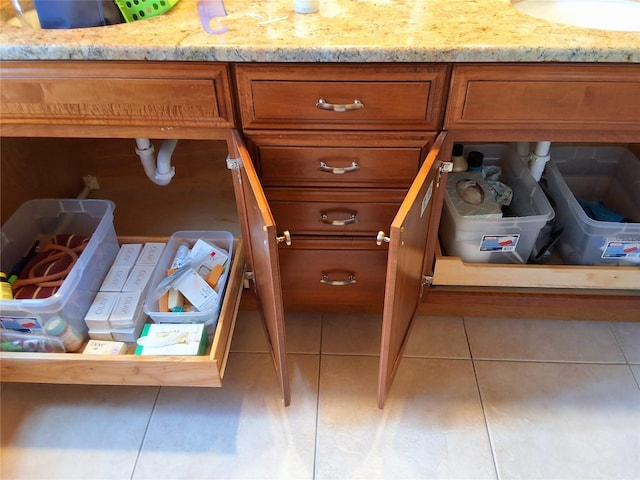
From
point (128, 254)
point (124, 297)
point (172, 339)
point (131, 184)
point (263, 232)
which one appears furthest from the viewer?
point (131, 184)

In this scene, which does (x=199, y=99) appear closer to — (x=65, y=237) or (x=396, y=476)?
(x=65, y=237)

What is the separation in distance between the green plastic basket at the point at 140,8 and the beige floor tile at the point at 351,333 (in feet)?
2.98

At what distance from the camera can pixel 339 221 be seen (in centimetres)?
120

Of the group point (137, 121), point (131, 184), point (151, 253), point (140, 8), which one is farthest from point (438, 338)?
point (131, 184)

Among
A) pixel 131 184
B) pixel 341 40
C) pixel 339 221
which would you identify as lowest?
pixel 131 184

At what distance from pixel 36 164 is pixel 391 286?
1326 mm

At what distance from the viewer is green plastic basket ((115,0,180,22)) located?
1.06 metres

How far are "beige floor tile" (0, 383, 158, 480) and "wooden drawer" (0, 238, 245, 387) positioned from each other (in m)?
0.15

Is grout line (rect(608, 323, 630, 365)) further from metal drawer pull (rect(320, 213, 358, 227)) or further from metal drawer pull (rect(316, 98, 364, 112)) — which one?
metal drawer pull (rect(316, 98, 364, 112))

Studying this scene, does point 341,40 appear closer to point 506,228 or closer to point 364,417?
point 506,228

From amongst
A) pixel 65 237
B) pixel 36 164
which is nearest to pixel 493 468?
pixel 65 237

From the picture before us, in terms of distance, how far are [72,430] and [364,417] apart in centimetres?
72

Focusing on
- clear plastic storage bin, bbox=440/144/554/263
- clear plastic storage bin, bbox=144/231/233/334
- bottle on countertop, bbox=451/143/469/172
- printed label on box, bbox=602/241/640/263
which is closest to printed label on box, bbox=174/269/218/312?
clear plastic storage bin, bbox=144/231/233/334

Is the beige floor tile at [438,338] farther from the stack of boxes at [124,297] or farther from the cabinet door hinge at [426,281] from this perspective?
the stack of boxes at [124,297]
